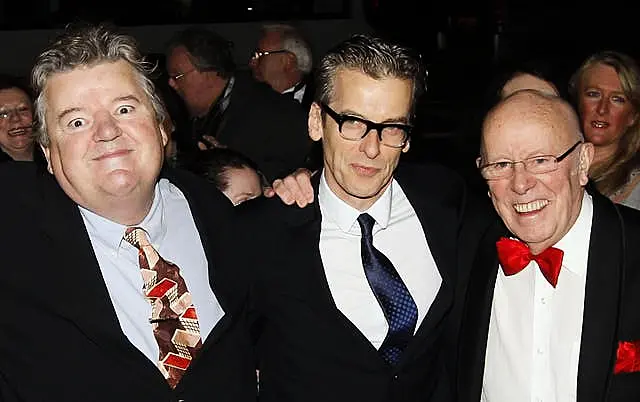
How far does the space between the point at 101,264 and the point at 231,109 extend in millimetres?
3606

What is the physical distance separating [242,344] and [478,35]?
13233 millimetres

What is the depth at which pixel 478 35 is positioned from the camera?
15688 mm

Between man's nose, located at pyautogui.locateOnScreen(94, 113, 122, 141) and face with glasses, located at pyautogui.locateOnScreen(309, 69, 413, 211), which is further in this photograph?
face with glasses, located at pyautogui.locateOnScreen(309, 69, 413, 211)

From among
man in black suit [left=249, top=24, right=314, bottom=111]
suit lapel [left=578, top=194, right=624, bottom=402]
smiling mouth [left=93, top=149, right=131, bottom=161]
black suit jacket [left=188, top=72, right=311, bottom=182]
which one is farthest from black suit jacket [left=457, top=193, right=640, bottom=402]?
man in black suit [left=249, top=24, right=314, bottom=111]

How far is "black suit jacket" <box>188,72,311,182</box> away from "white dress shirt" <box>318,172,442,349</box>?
273 centimetres

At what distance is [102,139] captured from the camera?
2807 millimetres

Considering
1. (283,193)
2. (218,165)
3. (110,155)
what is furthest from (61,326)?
(218,165)

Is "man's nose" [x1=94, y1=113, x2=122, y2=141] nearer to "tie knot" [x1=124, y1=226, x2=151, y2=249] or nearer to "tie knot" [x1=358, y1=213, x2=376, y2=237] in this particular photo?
"tie knot" [x1=124, y1=226, x2=151, y2=249]

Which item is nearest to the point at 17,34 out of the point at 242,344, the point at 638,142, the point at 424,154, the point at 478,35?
the point at 424,154

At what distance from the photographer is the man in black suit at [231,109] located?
612 centimetres

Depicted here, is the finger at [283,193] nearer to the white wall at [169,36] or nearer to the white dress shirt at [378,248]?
the white dress shirt at [378,248]

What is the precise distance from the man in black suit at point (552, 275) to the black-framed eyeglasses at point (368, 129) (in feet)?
0.85

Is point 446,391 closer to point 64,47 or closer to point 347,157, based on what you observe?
point 347,157

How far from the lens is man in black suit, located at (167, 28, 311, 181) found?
20.1 ft
